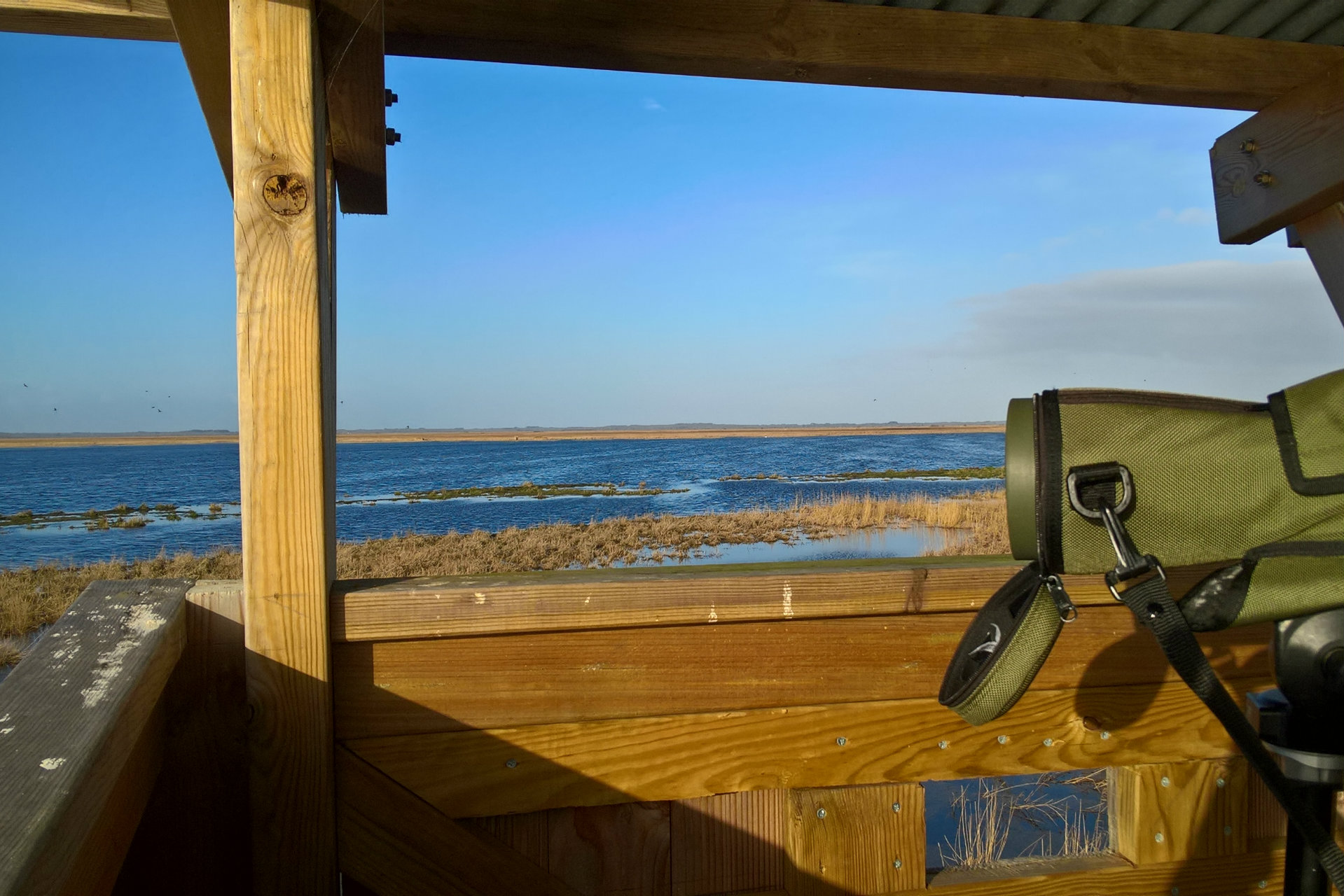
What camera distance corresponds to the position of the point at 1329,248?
2131 mm

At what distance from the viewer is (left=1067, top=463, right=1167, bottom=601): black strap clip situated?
29.2 inches

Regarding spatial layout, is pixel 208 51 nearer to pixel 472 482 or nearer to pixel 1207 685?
pixel 1207 685

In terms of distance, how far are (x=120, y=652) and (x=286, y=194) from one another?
637mm

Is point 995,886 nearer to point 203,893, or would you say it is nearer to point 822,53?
point 203,893

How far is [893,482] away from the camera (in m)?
38.2

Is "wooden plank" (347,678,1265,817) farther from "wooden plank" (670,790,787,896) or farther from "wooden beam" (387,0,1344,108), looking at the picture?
"wooden beam" (387,0,1344,108)

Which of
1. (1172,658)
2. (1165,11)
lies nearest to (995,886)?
(1172,658)

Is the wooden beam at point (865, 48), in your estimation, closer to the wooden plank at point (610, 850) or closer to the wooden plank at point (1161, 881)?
the wooden plank at point (610, 850)

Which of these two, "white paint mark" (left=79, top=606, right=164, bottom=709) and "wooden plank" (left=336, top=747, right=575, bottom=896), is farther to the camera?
"wooden plank" (left=336, top=747, right=575, bottom=896)

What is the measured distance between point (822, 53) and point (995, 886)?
5.30ft

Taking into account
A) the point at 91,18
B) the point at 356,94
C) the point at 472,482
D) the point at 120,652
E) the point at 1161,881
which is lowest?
the point at 472,482

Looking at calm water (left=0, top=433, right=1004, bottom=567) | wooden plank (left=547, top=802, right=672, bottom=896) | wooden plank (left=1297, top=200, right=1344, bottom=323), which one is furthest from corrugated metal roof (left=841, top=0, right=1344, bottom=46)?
calm water (left=0, top=433, right=1004, bottom=567)

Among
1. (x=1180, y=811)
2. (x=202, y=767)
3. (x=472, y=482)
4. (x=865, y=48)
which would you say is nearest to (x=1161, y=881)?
(x=1180, y=811)

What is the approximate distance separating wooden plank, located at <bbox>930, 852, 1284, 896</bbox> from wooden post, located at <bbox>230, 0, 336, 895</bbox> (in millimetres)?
1037
